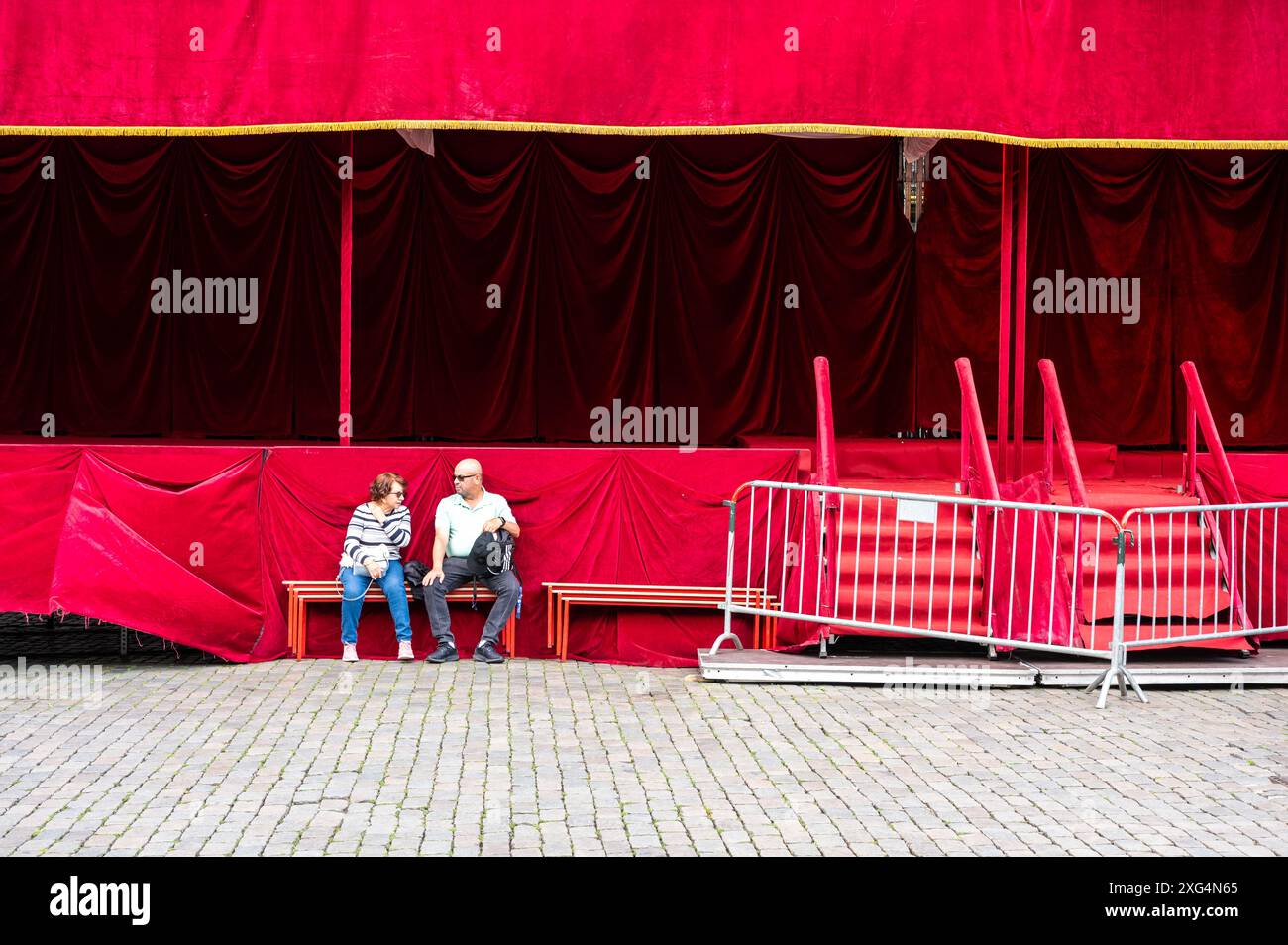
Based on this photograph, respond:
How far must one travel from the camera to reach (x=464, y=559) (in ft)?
36.5

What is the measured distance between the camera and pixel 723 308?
55.0 ft

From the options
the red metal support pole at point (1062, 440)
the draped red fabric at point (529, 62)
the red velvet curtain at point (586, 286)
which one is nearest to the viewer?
the red metal support pole at point (1062, 440)

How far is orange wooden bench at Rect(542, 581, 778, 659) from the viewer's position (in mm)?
11258

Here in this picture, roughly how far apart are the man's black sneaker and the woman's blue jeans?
0.22 metres

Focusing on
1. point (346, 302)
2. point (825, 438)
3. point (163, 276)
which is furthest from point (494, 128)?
point (163, 276)

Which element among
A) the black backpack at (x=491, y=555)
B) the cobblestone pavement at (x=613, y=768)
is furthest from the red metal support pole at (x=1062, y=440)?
the black backpack at (x=491, y=555)

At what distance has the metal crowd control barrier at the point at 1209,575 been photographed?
414 inches

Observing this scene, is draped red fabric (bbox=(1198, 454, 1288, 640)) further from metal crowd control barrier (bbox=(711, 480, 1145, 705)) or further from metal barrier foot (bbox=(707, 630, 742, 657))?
metal barrier foot (bbox=(707, 630, 742, 657))

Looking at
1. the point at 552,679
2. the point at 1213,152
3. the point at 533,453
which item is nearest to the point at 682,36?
the point at 533,453

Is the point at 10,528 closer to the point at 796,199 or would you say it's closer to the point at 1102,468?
the point at 796,199

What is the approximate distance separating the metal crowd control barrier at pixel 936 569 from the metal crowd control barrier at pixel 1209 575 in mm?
288

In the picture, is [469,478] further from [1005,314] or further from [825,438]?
[1005,314]

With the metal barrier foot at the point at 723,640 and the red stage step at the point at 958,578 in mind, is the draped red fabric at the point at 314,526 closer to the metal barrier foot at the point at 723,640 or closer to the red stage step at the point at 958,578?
the metal barrier foot at the point at 723,640

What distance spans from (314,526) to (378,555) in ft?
2.23
